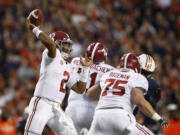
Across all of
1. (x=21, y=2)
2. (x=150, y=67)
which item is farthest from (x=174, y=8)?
(x=150, y=67)

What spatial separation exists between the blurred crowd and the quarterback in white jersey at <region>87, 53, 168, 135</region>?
524 centimetres

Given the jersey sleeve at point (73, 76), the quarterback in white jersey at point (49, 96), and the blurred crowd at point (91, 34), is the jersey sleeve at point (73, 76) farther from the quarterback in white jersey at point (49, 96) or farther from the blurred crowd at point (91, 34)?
the blurred crowd at point (91, 34)

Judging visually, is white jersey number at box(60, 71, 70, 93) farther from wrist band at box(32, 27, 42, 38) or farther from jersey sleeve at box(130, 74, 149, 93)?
jersey sleeve at box(130, 74, 149, 93)

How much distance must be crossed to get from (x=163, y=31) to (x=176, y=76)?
165cm

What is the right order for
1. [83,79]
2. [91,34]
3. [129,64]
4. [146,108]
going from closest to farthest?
[146,108]
[129,64]
[83,79]
[91,34]

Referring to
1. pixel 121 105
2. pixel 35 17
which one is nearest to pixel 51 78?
pixel 35 17

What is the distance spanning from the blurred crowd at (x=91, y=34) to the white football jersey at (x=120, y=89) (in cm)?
523

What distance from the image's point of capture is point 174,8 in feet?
48.6

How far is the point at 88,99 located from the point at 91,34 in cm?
665

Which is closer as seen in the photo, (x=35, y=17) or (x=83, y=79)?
(x=35, y=17)

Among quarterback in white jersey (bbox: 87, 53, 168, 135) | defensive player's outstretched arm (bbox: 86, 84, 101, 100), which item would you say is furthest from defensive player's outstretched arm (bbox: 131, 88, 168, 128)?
defensive player's outstretched arm (bbox: 86, 84, 101, 100)

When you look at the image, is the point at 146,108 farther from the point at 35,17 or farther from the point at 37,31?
the point at 35,17

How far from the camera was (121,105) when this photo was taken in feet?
20.5

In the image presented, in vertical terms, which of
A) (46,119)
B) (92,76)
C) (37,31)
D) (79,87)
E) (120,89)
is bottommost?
(46,119)
